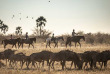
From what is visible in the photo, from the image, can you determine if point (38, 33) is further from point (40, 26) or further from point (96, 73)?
point (96, 73)

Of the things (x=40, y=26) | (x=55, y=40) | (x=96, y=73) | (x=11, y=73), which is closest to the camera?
(x=11, y=73)

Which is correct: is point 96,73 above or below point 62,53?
below

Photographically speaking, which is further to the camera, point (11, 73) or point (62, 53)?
point (62, 53)

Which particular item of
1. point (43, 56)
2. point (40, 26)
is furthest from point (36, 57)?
point (40, 26)

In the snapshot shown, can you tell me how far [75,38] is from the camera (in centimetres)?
4053

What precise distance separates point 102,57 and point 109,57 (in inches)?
34.8

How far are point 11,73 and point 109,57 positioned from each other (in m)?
10.2

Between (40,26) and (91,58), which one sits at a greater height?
(40,26)

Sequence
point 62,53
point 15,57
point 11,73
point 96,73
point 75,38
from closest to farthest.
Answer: point 11,73 < point 96,73 < point 62,53 < point 15,57 < point 75,38

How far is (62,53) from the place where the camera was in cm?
2020

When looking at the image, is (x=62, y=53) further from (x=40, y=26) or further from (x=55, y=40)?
(x=40, y=26)

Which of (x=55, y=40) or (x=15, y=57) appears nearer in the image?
(x=15, y=57)

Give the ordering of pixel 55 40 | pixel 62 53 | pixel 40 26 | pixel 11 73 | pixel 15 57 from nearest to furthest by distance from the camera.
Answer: pixel 11 73 < pixel 62 53 < pixel 15 57 < pixel 55 40 < pixel 40 26

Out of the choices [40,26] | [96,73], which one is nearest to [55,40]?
[96,73]
